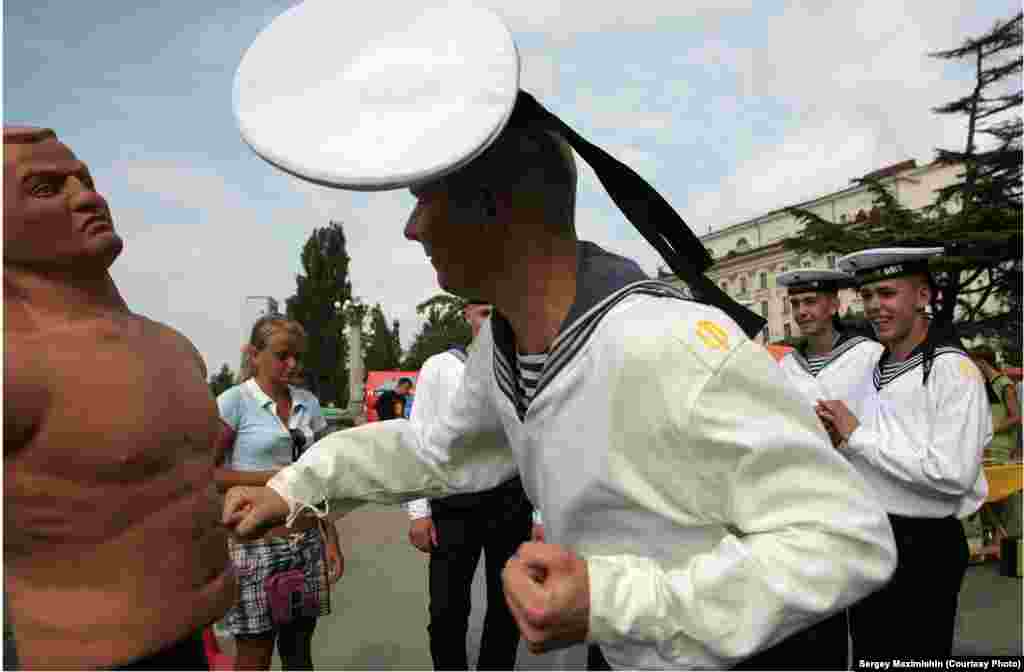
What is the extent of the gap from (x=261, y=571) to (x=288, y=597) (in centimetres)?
17

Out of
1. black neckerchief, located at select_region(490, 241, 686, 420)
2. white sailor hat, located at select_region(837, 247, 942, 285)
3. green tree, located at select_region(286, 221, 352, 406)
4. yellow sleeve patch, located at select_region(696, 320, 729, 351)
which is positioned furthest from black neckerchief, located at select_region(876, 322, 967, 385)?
green tree, located at select_region(286, 221, 352, 406)

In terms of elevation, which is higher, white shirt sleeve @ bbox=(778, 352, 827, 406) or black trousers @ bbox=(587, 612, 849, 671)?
white shirt sleeve @ bbox=(778, 352, 827, 406)

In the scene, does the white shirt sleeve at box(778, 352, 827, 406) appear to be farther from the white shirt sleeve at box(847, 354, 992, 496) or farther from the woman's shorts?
the woman's shorts

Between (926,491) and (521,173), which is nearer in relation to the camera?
(521,173)

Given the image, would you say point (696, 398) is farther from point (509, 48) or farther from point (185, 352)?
point (185, 352)

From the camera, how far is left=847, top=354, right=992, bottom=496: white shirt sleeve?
298 centimetres

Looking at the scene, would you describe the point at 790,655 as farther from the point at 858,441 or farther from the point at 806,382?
the point at 806,382

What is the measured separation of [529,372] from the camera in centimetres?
146

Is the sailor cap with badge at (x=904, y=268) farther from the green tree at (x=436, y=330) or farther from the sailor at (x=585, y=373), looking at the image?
the green tree at (x=436, y=330)

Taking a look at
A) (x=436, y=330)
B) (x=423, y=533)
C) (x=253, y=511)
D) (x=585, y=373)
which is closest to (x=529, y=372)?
(x=585, y=373)

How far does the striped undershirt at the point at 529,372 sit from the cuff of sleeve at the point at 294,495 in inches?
20.5

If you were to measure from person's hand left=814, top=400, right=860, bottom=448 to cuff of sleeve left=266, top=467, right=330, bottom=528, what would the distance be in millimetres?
2236

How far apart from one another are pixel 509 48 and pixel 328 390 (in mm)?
41241

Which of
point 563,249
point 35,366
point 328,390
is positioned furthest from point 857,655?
point 328,390
